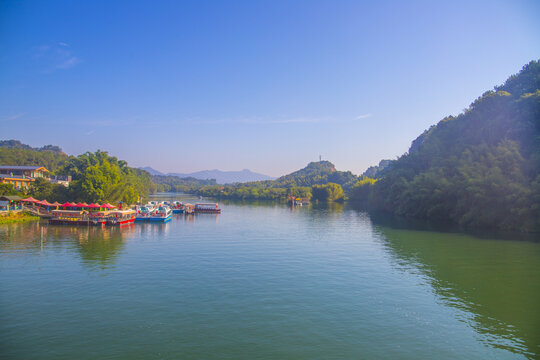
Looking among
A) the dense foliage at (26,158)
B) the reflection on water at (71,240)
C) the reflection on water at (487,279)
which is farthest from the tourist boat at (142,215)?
the dense foliage at (26,158)

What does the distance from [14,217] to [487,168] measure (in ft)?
186

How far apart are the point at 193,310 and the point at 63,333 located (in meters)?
4.60

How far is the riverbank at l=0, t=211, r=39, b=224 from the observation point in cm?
3838

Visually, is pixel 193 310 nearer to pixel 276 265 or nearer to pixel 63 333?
pixel 63 333

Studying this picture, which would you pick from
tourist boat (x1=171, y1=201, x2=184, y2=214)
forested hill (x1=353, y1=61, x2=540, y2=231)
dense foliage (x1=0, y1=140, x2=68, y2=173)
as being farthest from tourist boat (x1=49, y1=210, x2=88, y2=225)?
dense foliage (x1=0, y1=140, x2=68, y2=173)

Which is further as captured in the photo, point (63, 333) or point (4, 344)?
point (63, 333)

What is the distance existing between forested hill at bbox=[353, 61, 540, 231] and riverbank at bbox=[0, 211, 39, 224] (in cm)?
5265

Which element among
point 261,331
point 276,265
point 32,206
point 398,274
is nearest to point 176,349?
point 261,331

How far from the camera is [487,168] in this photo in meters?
39.8

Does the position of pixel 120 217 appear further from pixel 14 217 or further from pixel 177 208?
pixel 177 208

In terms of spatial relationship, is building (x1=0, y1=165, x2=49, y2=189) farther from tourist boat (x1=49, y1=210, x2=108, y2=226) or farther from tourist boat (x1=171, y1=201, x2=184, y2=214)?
tourist boat (x1=171, y1=201, x2=184, y2=214)

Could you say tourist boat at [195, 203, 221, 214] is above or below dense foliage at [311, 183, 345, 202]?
below

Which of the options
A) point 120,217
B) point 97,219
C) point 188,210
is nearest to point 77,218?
point 97,219

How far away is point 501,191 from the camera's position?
36.8 meters
